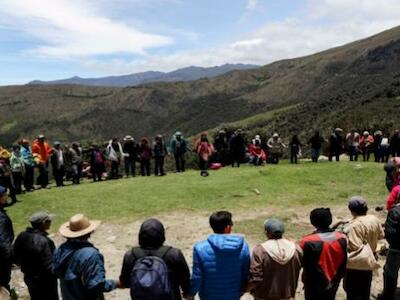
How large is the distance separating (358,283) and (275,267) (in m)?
1.90

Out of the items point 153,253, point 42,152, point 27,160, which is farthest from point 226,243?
point 42,152

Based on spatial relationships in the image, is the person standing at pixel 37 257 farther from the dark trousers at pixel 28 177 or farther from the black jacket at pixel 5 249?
the dark trousers at pixel 28 177

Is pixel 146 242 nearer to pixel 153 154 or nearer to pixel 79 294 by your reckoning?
pixel 79 294

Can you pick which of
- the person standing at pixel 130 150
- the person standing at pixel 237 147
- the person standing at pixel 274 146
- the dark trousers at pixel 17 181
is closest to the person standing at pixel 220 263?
the dark trousers at pixel 17 181

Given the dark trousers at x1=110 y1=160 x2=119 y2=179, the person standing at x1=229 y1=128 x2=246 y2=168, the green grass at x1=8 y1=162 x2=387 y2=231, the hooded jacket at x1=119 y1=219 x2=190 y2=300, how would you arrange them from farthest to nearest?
the person standing at x1=229 y1=128 x2=246 y2=168 → the dark trousers at x1=110 y1=160 x2=119 y2=179 → the green grass at x1=8 y1=162 x2=387 y2=231 → the hooded jacket at x1=119 y1=219 x2=190 y2=300

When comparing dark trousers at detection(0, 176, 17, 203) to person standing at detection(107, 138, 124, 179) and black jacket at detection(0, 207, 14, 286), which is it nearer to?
person standing at detection(107, 138, 124, 179)

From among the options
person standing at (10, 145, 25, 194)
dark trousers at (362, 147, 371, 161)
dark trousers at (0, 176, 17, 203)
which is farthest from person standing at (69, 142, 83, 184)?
dark trousers at (362, 147, 371, 161)

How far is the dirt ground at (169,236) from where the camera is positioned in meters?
10.7

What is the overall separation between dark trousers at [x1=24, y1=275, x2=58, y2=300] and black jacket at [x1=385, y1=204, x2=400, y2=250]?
17.4 feet

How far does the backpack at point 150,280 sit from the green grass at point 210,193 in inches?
373

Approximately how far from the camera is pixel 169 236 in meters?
13.6

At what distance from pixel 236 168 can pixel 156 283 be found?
1956 centimetres

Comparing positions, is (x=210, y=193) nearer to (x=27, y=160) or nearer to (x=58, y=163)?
(x=58, y=163)

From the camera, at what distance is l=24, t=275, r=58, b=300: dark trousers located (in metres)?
7.33
